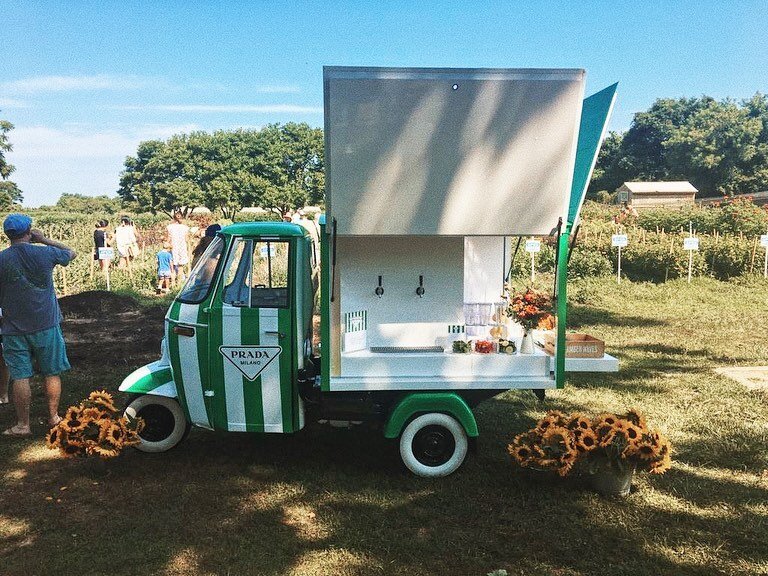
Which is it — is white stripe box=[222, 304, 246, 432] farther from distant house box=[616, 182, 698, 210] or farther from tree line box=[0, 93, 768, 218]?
tree line box=[0, 93, 768, 218]

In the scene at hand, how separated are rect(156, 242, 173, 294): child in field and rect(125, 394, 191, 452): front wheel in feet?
34.3

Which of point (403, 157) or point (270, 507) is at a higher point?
point (403, 157)

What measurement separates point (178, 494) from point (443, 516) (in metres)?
1.95

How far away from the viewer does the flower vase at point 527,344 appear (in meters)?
5.21

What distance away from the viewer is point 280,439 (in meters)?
5.96

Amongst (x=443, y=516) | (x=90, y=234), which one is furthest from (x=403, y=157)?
(x=90, y=234)

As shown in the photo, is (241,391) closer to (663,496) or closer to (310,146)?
(663,496)

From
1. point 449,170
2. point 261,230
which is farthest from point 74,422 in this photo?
point 449,170

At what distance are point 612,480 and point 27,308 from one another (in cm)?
508

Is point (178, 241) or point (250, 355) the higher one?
point (178, 241)

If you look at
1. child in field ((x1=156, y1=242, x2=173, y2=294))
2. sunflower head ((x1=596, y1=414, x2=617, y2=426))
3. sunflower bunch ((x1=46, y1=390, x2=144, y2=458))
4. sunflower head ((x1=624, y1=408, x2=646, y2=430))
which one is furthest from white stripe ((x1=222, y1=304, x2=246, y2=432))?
child in field ((x1=156, y1=242, x2=173, y2=294))

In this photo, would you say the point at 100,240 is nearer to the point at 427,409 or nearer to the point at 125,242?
the point at 125,242

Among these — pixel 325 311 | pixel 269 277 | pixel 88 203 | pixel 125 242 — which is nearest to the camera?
pixel 325 311

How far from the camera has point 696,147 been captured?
6231 centimetres
